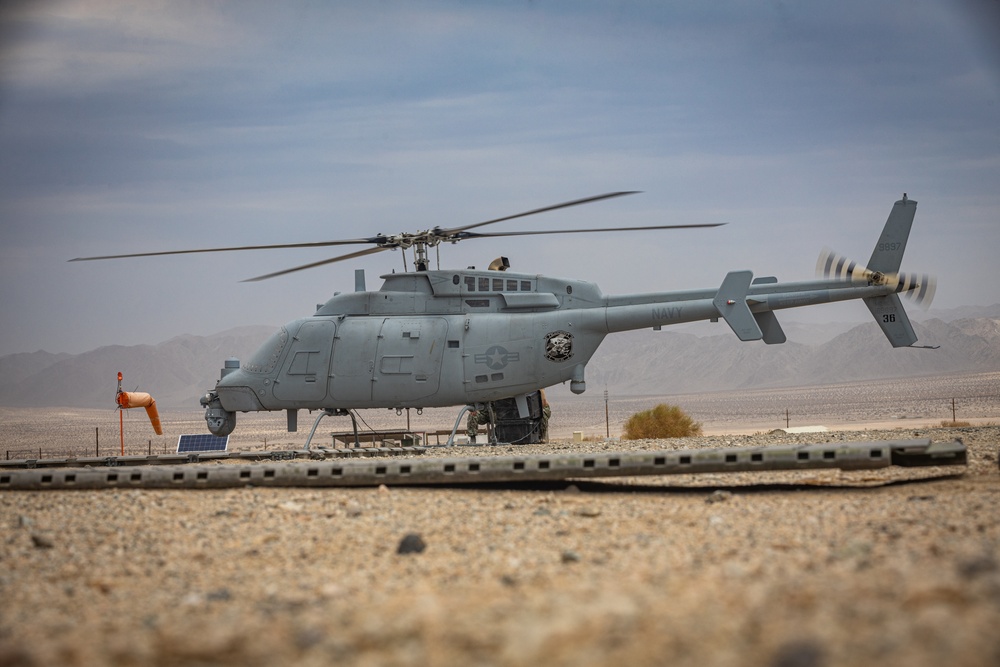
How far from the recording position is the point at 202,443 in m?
23.1

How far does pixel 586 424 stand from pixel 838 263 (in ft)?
201

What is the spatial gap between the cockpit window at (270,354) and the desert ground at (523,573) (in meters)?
9.05

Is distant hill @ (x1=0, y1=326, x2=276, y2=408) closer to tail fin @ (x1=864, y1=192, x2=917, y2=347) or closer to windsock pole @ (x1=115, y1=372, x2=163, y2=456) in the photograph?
windsock pole @ (x1=115, y1=372, x2=163, y2=456)

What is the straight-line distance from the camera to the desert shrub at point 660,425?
3198cm

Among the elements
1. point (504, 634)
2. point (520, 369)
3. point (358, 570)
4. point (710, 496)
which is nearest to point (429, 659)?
point (504, 634)

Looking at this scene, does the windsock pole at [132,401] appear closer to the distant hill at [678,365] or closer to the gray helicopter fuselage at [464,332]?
the gray helicopter fuselage at [464,332]

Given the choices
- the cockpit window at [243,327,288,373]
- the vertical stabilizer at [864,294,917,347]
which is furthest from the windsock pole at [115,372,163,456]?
the vertical stabilizer at [864,294,917,347]

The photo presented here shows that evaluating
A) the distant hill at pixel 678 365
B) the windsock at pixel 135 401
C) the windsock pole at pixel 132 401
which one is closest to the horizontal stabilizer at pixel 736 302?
the windsock pole at pixel 132 401

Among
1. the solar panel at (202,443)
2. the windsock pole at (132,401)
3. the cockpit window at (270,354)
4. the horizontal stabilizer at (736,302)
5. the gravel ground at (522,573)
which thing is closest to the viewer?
the gravel ground at (522,573)

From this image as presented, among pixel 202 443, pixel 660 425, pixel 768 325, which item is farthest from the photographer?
pixel 660 425

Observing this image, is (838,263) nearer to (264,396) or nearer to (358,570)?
(264,396)

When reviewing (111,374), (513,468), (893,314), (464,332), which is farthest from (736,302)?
(111,374)

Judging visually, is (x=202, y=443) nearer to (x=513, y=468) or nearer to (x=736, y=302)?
(x=736, y=302)

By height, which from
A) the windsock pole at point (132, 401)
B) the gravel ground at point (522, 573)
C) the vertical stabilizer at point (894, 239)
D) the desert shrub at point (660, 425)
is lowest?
the gravel ground at point (522, 573)
